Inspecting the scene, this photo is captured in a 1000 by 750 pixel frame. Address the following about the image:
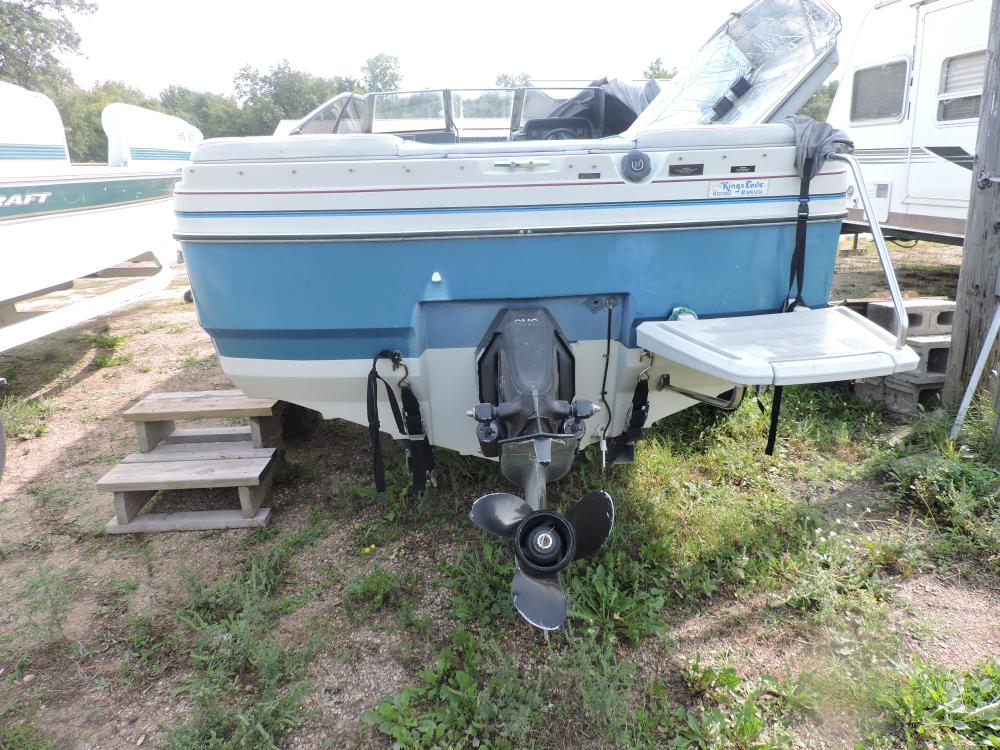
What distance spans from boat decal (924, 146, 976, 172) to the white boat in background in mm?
6832

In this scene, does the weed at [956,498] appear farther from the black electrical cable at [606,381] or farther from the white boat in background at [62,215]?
the white boat in background at [62,215]

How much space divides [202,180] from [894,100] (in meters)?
6.51

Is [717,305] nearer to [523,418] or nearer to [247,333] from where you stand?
[523,418]

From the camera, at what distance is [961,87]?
5609mm

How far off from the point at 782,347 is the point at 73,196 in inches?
192

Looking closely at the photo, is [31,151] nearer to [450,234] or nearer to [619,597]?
[450,234]

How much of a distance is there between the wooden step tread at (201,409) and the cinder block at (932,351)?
353 centimetres

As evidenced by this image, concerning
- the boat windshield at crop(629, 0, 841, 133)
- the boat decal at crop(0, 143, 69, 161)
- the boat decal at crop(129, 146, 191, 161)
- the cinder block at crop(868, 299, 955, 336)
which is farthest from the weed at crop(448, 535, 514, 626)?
the boat decal at crop(129, 146, 191, 161)

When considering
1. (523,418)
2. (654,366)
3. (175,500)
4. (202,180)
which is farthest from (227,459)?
(654,366)

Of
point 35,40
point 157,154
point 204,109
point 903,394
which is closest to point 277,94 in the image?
point 204,109

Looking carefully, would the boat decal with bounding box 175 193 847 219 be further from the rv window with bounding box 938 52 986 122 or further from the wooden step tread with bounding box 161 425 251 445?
the rv window with bounding box 938 52 986 122

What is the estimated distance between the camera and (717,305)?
2656 mm

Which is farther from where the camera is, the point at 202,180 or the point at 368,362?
the point at 368,362

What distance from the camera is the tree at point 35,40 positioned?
26.2 m
